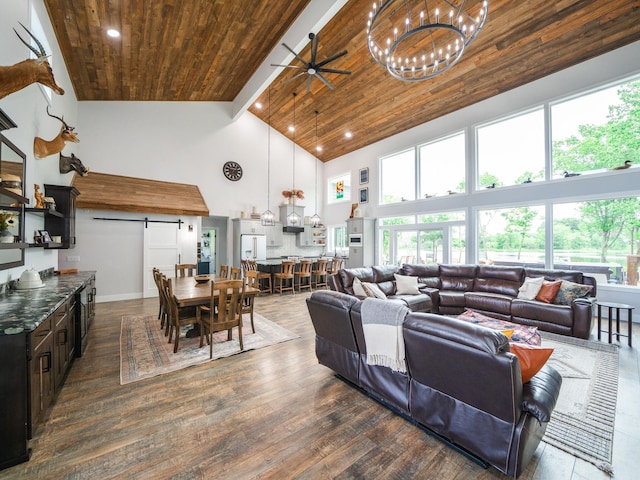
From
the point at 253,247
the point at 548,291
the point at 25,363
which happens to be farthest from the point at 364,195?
the point at 25,363

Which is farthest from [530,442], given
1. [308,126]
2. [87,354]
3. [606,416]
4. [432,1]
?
[308,126]

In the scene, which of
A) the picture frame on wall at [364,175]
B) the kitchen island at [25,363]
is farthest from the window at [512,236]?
the kitchen island at [25,363]

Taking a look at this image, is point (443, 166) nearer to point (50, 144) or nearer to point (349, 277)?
point (349, 277)

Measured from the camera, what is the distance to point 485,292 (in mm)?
5102

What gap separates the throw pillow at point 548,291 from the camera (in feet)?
14.1

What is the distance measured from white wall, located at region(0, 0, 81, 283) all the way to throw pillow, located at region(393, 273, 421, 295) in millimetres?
5254

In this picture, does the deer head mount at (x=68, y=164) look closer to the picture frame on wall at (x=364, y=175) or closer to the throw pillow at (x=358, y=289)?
the throw pillow at (x=358, y=289)

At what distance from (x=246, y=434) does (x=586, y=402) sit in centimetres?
292

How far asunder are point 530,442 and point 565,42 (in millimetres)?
6481

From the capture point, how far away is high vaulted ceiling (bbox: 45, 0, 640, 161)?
4219mm

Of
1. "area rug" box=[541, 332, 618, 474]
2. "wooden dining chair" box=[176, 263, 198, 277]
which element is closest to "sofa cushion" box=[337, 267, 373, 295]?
"area rug" box=[541, 332, 618, 474]

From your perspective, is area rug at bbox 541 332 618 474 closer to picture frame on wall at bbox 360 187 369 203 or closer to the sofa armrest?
the sofa armrest

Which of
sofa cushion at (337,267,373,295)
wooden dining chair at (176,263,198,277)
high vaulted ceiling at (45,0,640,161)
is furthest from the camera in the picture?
wooden dining chair at (176,263,198,277)

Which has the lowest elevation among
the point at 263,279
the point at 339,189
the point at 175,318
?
the point at 263,279
